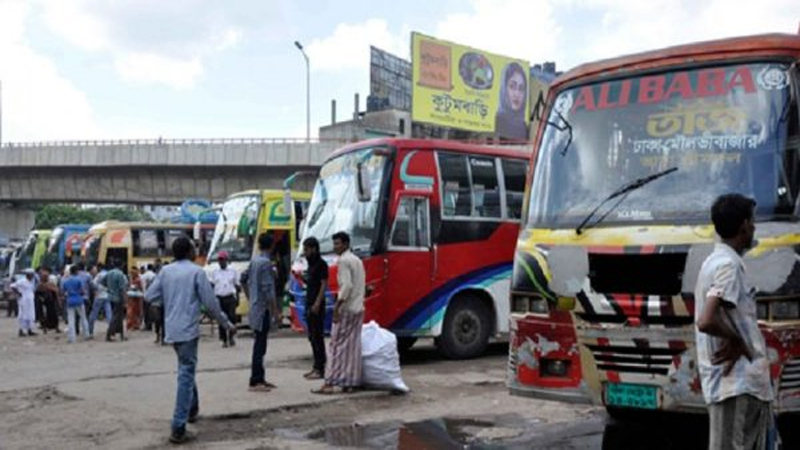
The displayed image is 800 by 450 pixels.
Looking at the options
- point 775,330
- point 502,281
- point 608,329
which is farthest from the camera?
point 502,281

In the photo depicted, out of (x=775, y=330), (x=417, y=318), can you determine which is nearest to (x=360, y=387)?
(x=417, y=318)

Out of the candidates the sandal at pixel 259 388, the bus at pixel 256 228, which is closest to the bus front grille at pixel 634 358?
the sandal at pixel 259 388

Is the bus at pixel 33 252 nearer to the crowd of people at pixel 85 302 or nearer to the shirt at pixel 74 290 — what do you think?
the crowd of people at pixel 85 302

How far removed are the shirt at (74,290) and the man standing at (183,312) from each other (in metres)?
12.1

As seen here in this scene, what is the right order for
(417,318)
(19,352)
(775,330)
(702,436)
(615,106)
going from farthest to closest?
(19,352) < (417,318) < (702,436) < (615,106) < (775,330)

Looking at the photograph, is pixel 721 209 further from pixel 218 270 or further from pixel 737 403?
pixel 218 270

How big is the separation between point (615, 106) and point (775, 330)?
2189mm

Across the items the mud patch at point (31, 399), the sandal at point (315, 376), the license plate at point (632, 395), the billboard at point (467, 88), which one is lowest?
the mud patch at point (31, 399)

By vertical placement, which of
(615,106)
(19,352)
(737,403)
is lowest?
(19,352)

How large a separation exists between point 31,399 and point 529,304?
607 centimetres

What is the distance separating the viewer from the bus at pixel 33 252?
35.1m

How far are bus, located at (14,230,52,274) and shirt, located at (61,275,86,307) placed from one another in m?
16.9

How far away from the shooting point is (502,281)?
44.7 feet

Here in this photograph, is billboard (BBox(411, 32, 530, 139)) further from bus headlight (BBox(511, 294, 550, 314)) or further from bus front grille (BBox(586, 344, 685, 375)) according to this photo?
bus front grille (BBox(586, 344, 685, 375))
